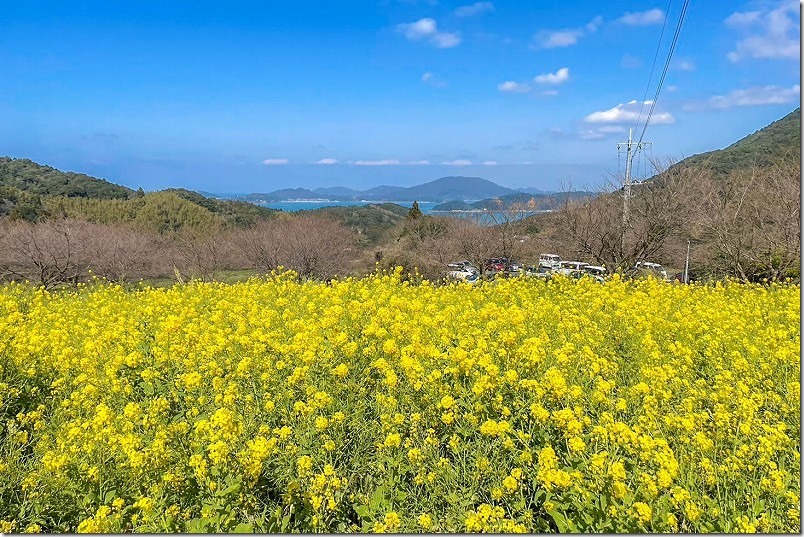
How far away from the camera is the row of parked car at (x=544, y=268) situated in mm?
10334

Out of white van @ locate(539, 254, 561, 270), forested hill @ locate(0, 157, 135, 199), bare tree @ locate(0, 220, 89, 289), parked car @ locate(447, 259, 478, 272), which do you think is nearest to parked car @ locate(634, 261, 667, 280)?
white van @ locate(539, 254, 561, 270)

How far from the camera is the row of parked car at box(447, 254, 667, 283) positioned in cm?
1033

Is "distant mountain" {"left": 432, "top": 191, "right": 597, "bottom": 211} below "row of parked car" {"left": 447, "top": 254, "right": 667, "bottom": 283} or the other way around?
the other way around

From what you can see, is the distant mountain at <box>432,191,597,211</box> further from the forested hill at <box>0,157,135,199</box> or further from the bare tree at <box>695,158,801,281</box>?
the forested hill at <box>0,157,135,199</box>

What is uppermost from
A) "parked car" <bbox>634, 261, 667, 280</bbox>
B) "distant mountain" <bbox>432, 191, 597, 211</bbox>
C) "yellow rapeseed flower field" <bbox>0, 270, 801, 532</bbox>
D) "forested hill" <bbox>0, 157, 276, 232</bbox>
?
"forested hill" <bbox>0, 157, 276, 232</bbox>

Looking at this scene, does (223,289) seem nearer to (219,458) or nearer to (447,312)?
(447,312)

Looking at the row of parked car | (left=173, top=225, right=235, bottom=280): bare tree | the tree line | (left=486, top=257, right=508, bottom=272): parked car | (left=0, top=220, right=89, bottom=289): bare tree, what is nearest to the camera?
the row of parked car

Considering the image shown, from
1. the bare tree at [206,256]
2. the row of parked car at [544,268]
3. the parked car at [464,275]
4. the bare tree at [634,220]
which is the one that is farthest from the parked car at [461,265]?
the bare tree at [206,256]

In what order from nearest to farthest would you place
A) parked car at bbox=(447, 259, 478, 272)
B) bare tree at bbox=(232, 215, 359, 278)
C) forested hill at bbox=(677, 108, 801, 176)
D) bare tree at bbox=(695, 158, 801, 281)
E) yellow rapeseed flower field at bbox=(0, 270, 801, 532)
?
yellow rapeseed flower field at bbox=(0, 270, 801, 532) → bare tree at bbox=(695, 158, 801, 281) → forested hill at bbox=(677, 108, 801, 176) → parked car at bbox=(447, 259, 478, 272) → bare tree at bbox=(232, 215, 359, 278)

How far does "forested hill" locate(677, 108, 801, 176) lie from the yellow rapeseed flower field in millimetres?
16303

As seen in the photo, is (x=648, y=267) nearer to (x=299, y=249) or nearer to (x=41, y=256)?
(x=299, y=249)

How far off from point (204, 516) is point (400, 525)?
40.0 inches

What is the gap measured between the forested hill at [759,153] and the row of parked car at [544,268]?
5535 millimetres

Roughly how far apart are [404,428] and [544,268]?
50.3ft
